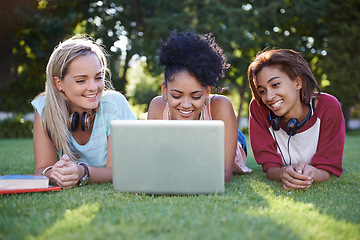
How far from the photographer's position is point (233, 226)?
1.71 metres

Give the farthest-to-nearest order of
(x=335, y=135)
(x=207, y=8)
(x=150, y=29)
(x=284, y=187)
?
1. (x=150, y=29)
2. (x=207, y=8)
3. (x=335, y=135)
4. (x=284, y=187)

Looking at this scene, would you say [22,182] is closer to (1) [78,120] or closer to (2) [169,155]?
(1) [78,120]

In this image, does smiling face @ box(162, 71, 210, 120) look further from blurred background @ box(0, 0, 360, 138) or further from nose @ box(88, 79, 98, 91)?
blurred background @ box(0, 0, 360, 138)

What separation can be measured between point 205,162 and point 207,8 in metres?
12.5

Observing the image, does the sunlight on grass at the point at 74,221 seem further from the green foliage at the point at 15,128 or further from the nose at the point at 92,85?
the green foliage at the point at 15,128

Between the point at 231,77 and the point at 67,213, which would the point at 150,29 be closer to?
the point at 231,77

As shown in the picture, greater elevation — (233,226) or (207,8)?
(207,8)

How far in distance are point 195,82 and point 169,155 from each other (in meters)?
1.03

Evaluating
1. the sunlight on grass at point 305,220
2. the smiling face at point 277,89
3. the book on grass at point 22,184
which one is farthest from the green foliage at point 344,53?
the book on grass at point 22,184

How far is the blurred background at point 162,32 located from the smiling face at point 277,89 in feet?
31.8

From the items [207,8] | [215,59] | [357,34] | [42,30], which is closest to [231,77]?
[207,8]

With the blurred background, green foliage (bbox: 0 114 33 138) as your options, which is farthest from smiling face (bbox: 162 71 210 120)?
the blurred background

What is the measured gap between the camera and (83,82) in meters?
3.19

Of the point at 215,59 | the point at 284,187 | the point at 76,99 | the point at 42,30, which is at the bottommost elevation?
the point at 284,187
